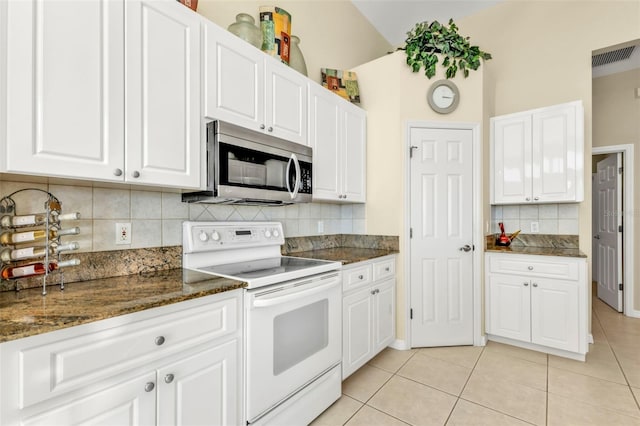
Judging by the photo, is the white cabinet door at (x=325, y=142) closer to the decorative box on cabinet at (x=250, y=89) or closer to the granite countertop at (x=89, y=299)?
the decorative box on cabinet at (x=250, y=89)

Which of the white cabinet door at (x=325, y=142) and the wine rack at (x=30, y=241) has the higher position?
the white cabinet door at (x=325, y=142)

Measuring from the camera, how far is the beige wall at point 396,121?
2.81 meters

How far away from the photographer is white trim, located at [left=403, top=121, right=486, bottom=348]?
9.20 ft

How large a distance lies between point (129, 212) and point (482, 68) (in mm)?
3099

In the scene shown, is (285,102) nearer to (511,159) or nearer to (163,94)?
(163,94)

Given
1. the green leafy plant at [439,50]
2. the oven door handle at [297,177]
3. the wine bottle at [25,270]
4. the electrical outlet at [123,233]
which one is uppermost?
the green leafy plant at [439,50]

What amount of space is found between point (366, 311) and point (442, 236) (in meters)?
1.05

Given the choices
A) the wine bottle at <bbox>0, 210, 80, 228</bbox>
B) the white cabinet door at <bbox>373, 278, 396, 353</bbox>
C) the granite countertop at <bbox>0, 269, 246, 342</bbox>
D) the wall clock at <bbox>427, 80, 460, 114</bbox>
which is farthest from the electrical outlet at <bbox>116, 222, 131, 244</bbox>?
the wall clock at <bbox>427, 80, 460, 114</bbox>

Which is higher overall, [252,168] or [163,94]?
[163,94]

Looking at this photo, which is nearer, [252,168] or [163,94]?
[163,94]

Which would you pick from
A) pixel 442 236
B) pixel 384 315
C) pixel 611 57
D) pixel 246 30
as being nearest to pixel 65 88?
pixel 246 30

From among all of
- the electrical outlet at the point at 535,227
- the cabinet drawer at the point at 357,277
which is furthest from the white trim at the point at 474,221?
the electrical outlet at the point at 535,227

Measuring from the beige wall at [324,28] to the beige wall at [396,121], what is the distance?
20.5 inches

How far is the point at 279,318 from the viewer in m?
1.61
